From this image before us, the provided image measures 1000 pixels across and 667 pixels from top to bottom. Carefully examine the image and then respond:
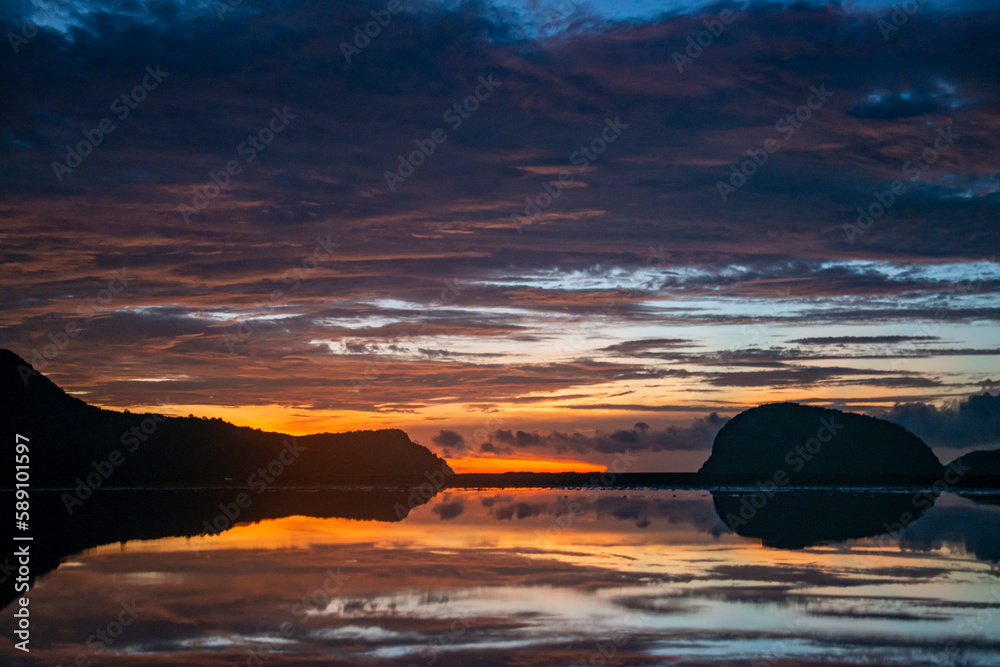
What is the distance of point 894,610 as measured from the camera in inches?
933

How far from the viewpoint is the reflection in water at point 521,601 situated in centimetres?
1906

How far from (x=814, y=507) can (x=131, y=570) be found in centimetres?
5334

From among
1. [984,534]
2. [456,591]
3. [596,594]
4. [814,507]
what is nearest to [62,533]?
[456,591]

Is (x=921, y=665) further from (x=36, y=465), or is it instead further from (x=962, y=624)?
(x=36, y=465)

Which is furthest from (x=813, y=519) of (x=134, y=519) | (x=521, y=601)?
(x=134, y=519)

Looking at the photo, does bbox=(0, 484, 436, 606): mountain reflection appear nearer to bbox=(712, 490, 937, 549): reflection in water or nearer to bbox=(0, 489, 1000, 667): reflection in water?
bbox=(0, 489, 1000, 667): reflection in water

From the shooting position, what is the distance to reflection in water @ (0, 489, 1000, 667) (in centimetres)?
1906

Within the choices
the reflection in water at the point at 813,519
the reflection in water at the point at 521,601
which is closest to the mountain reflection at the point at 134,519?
the reflection in water at the point at 521,601

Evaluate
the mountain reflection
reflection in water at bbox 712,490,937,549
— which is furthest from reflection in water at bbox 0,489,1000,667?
the mountain reflection

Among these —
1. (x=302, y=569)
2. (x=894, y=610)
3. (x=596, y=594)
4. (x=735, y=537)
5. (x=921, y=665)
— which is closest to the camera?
(x=921, y=665)

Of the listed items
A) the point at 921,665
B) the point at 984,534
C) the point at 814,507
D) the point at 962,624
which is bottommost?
the point at 814,507

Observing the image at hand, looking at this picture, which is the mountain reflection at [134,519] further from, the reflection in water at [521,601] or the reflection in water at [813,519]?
the reflection in water at [813,519]

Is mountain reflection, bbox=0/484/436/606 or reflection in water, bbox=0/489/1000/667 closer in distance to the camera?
reflection in water, bbox=0/489/1000/667

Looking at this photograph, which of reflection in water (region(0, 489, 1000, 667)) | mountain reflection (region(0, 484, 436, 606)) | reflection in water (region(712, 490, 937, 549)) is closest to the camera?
reflection in water (region(0, 489, 1000, 667))
